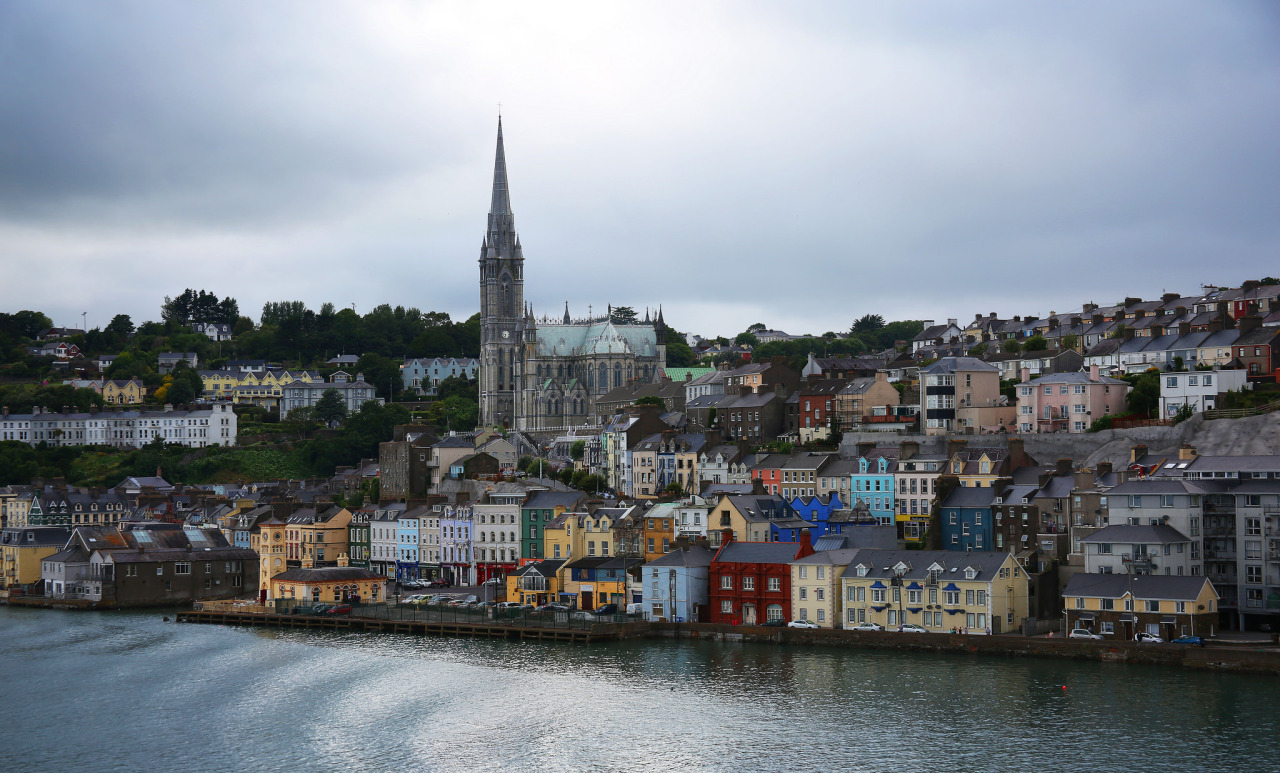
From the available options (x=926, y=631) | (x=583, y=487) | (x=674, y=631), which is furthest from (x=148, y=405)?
(x=926, y=631)

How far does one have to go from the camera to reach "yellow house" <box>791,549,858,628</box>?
57.4 m

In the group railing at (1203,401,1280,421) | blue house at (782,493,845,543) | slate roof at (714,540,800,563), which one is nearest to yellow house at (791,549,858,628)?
slate roof at (714,540,800,563)

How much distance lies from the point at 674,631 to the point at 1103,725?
827 inches

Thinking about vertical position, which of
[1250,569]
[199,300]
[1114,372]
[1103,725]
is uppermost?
[199,300]

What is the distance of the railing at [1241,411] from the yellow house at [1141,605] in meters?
14.7

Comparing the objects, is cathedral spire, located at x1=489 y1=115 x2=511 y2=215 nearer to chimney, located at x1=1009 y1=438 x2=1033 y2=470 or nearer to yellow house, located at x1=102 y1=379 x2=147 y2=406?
yellow house, located at x1=102 y1=379 x2=147 y2=406

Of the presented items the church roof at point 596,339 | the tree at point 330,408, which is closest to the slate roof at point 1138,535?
the church roof at point 596,339

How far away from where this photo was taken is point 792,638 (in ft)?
187

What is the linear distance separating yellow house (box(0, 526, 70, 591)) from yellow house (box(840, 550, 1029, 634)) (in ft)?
168

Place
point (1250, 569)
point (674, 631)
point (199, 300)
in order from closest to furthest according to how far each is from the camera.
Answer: point (1250, 569), point (674, 631), point (199, 300)

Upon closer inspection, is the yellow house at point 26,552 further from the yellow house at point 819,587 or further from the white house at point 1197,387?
the white house at point 1197,387

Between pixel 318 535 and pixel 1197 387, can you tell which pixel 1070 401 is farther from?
pixel 318 535

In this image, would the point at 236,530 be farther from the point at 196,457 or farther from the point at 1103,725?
the point at 1103,725

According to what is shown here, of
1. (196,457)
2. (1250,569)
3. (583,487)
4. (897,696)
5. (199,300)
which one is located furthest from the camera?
(199,300)
